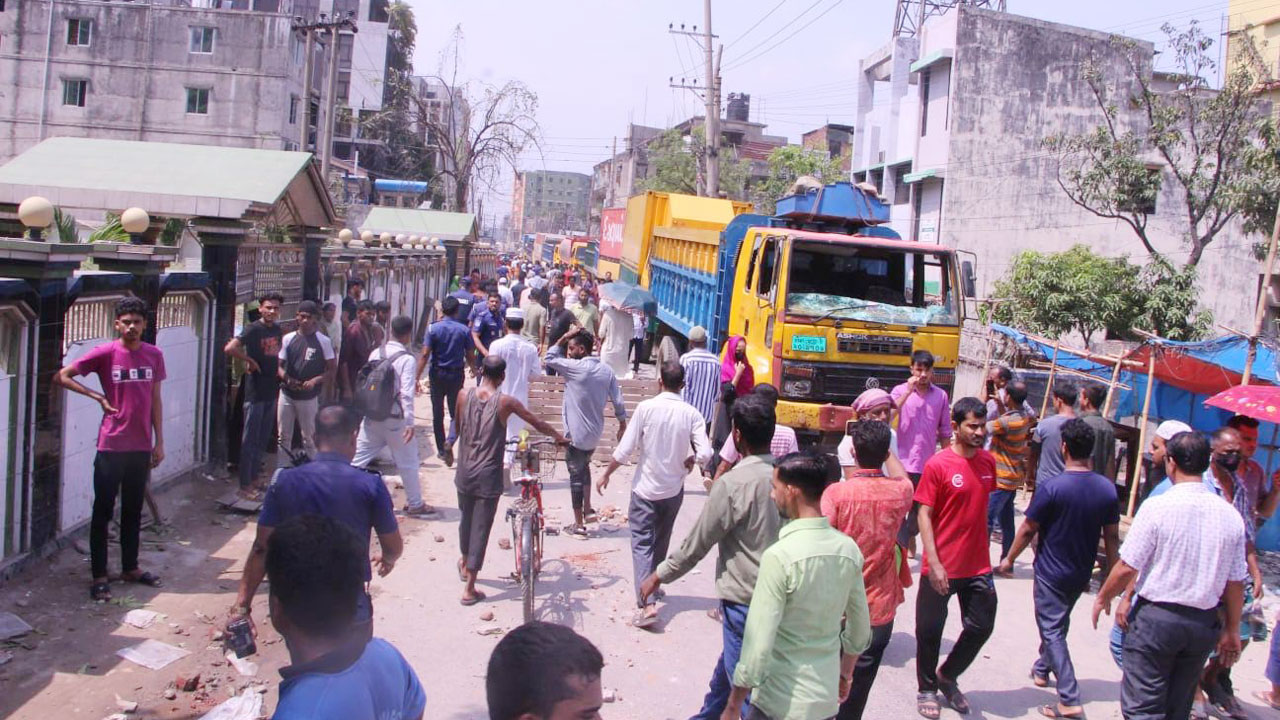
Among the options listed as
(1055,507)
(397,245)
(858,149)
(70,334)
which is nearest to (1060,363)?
(1055,507)

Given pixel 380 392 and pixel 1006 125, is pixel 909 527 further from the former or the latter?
pixel 1006 125

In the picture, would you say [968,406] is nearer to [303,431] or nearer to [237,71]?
[303,431]

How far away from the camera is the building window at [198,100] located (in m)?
42.0

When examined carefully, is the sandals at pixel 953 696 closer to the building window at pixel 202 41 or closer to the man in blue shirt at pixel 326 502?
the man in blue shirt at pixel 326 502

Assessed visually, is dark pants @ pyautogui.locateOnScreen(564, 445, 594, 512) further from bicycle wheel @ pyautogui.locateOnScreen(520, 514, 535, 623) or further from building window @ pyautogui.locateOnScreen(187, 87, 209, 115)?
building window @ pyautogui.locateOnScreen(187, 87, 209, 115)

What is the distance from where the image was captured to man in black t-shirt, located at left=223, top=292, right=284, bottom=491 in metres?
8.73

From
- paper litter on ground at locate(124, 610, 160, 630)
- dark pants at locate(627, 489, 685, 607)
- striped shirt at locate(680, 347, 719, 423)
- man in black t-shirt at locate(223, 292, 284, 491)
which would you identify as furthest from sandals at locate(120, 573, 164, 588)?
striped shirt at locate(680, 347, 719, 423)

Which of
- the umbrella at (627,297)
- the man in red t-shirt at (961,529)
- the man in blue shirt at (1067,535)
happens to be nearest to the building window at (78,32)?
the umbrella at (627,297)

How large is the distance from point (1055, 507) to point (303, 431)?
659 centimetres

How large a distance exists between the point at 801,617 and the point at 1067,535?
2.56 m

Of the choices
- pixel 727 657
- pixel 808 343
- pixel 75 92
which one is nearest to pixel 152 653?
pixel 727 657

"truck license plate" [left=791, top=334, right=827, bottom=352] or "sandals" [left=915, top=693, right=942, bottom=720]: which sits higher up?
"truck license plate" [left=791, top=334, right=827, bottom=352]

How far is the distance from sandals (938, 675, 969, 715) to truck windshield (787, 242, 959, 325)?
5.63 m

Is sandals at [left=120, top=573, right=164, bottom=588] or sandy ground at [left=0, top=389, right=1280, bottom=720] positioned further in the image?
sandals at [left=120, top=573, right=164, bottom=588]
